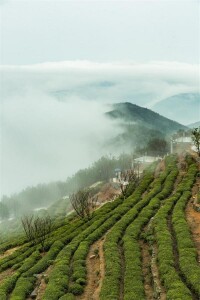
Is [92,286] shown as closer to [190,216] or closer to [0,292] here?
[0,292]

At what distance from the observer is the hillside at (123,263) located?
32500mm

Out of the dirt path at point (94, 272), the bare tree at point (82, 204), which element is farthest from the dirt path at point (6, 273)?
the bare tree at point (82, 204)

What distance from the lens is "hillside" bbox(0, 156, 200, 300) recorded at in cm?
3250

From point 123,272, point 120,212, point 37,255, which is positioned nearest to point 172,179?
point 120,212

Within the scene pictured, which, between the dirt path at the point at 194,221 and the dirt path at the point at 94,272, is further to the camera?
the dirt path at the point at 194,221

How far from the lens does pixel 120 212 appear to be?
64750mm

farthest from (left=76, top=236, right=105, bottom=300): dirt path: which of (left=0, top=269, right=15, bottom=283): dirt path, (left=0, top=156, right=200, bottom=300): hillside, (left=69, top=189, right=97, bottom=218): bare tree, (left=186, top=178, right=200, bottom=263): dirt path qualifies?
(left=69, top=189, right=97, bottom=218): bare tree

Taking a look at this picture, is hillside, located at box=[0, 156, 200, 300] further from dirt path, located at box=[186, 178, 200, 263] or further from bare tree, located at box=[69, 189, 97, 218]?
bare tree, located at box=[69, 189, 97, 218]

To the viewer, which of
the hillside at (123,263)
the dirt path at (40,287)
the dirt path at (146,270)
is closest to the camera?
the hillside at (123,263)

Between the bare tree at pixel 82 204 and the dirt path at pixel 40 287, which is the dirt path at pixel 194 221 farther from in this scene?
the bare tree at pixel 82 204

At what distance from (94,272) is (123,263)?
318cm

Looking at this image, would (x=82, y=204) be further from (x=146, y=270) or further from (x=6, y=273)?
(x=146, y=270)

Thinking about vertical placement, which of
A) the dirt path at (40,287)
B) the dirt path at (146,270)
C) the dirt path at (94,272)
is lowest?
the dirt path at (40,287)

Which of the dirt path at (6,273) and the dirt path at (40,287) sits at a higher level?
the dirt path at (40,287)
